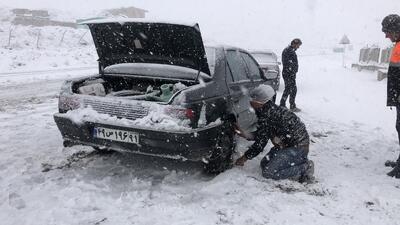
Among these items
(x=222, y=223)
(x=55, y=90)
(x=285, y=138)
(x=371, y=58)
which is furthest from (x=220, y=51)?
(x=371, y=58)

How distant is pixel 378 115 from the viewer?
9.91 m

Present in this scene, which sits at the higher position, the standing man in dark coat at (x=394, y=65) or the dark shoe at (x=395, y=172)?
the standing man in dark coat at (x=394, y=65)

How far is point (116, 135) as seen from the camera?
439cm

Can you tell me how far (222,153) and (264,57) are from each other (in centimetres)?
1045

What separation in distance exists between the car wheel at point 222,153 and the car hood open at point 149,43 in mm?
772

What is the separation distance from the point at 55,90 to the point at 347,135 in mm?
8292

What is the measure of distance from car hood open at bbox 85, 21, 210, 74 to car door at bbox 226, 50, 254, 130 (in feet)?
2.13

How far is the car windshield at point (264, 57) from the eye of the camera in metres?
14.5

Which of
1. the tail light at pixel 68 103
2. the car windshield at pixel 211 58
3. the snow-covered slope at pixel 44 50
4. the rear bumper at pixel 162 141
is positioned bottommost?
the snow-covered slope at pixel 44 50

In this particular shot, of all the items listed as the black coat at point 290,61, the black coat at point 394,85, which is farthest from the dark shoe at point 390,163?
the black coat at point 290,61

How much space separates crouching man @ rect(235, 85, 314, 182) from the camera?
4.75m

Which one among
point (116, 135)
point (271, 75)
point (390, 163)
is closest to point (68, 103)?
point (116, 135)

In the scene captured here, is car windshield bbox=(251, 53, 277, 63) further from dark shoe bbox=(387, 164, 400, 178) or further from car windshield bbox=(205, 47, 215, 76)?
dark shoe bbox=(387, 164, 400, 178)

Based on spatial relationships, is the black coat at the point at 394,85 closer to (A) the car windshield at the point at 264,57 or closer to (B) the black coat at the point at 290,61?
(B) the black coat at the point at 290,61
